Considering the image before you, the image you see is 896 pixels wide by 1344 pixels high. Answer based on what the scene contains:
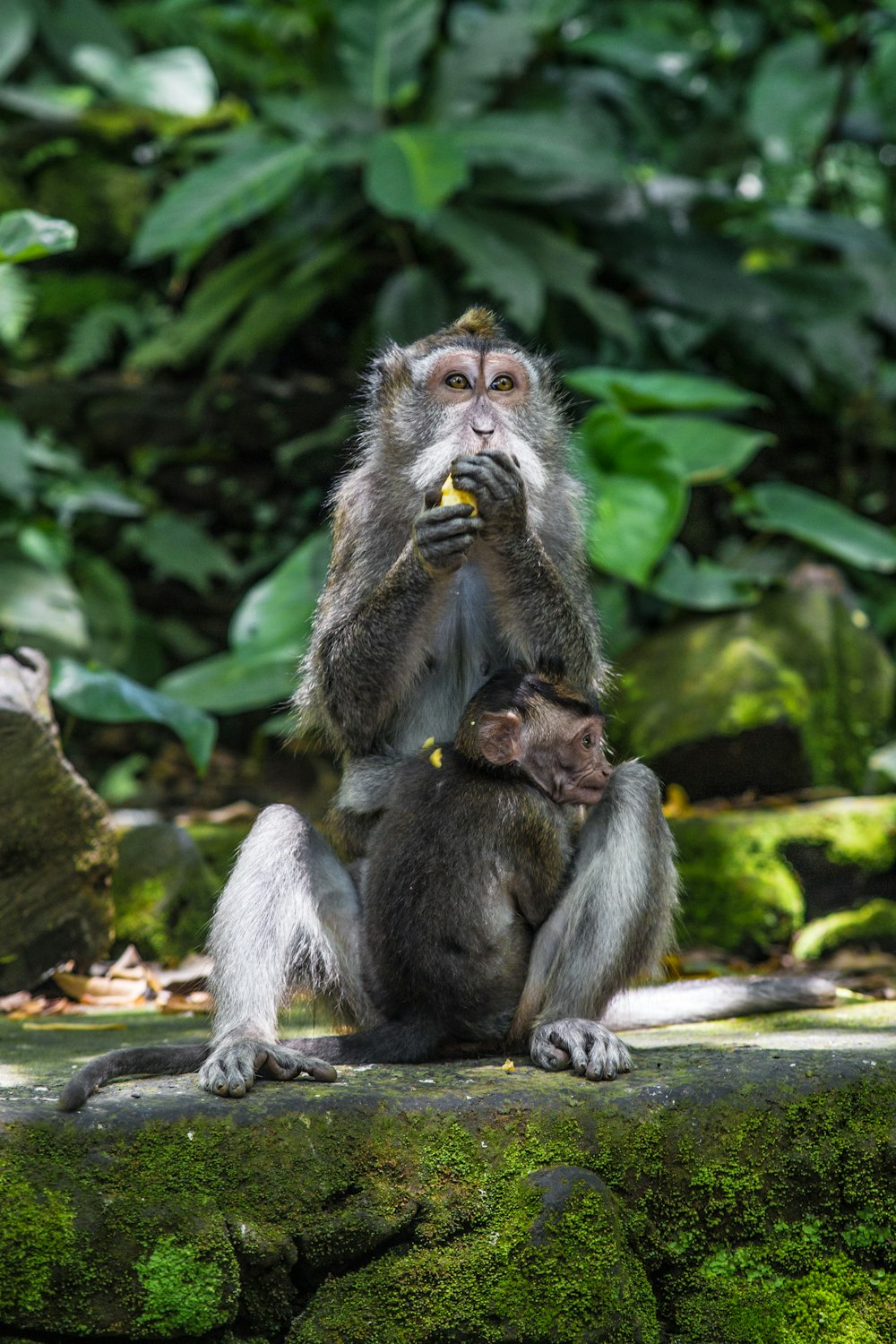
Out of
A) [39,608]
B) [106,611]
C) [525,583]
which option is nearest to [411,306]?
[106,611]

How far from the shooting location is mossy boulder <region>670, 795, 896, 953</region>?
6859 mm

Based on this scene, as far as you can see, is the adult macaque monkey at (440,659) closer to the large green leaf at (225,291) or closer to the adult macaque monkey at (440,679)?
the adult macaque monkey at (440,679)

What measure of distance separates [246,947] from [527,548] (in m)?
1.41

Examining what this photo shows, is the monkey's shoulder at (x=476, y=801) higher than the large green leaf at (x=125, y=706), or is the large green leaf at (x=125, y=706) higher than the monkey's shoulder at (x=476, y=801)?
the large green leaf at (x=125, y=706)

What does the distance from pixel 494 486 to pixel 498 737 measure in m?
0.71

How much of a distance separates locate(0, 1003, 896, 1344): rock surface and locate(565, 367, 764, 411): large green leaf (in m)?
5.60

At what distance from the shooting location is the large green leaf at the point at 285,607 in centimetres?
790

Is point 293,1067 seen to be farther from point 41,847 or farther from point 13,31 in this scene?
point 13,31

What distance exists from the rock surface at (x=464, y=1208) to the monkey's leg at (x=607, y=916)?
0.41 m

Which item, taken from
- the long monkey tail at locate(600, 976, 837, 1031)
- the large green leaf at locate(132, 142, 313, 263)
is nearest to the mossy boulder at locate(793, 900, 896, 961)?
the long monkey tail at locate(600, 976, 837, 1031)

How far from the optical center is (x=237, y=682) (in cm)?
812

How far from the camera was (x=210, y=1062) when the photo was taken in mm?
3424

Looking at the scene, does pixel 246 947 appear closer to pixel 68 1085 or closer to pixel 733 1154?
pixel 68 1085

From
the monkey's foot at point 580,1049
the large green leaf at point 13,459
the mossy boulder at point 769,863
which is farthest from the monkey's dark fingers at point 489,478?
the large green leaf at point 13,459
